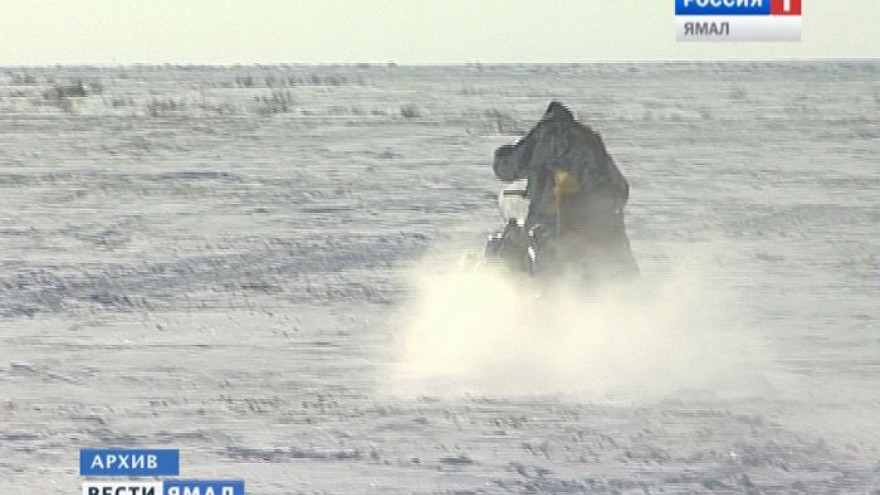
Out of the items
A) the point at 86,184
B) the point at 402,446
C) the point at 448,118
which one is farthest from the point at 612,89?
the point at 402,446

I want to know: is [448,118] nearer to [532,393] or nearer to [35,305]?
Result: [35,305]

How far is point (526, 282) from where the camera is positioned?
36.8 feet

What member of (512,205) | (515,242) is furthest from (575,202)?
(512,205)

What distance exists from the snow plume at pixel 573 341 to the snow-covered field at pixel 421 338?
3 centimetres

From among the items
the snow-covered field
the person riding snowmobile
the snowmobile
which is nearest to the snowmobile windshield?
the snowmobile

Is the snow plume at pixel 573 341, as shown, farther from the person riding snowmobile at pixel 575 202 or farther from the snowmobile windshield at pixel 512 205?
the snowmobile windshield at pixel 512 205

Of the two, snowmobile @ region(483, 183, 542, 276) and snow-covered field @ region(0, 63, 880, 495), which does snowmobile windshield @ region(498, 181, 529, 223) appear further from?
snow-covered field @ region(0, 63, 880, 495)

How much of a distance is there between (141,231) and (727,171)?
36.9 feet

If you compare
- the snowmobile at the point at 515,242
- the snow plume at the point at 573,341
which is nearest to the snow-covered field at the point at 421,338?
the snow plume at the point at 573,341

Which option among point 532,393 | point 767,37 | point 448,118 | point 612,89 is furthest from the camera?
point 612,89

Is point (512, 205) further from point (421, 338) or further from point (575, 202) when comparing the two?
point (421, 338)

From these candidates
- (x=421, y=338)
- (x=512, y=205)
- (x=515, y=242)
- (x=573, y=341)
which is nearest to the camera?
(x=573, y=341)

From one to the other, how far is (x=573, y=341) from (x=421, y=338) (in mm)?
982

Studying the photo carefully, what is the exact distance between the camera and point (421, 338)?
403 inches
